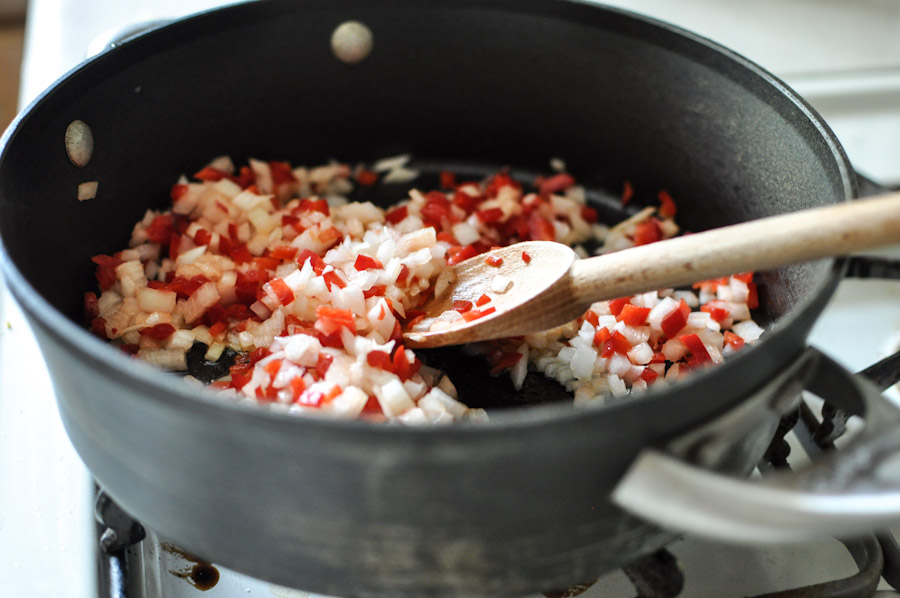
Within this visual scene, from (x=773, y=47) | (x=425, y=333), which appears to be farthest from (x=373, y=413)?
(x=773, y=47)

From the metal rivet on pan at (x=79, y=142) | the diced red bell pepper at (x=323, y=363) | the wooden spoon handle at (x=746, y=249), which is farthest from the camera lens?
the metal rivet on pan at (x=79, y=142)

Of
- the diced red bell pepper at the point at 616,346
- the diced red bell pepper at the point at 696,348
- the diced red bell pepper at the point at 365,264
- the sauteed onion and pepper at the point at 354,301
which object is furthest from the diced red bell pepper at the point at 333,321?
the diced red bell pepper at the point at 696,348

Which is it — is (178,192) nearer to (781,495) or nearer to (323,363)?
(323,363)

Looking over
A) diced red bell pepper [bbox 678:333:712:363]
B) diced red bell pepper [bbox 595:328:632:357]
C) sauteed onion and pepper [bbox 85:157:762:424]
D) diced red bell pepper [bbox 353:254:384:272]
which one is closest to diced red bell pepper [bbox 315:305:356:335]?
sauteed onion and pepper [bbox 85:157:762:424]

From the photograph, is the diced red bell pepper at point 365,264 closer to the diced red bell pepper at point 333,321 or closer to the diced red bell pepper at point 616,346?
the diced red bell pepper at point 333,321

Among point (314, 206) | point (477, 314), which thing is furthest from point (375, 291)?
point (314, 206)

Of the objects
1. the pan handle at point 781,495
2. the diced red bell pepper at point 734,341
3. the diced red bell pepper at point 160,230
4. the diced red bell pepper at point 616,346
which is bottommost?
the diced red bell pepper at point 734,341

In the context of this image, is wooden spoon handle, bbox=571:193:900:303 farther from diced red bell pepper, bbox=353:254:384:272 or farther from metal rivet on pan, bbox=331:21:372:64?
metal rivet on pan, bbox=331:21:372:64
